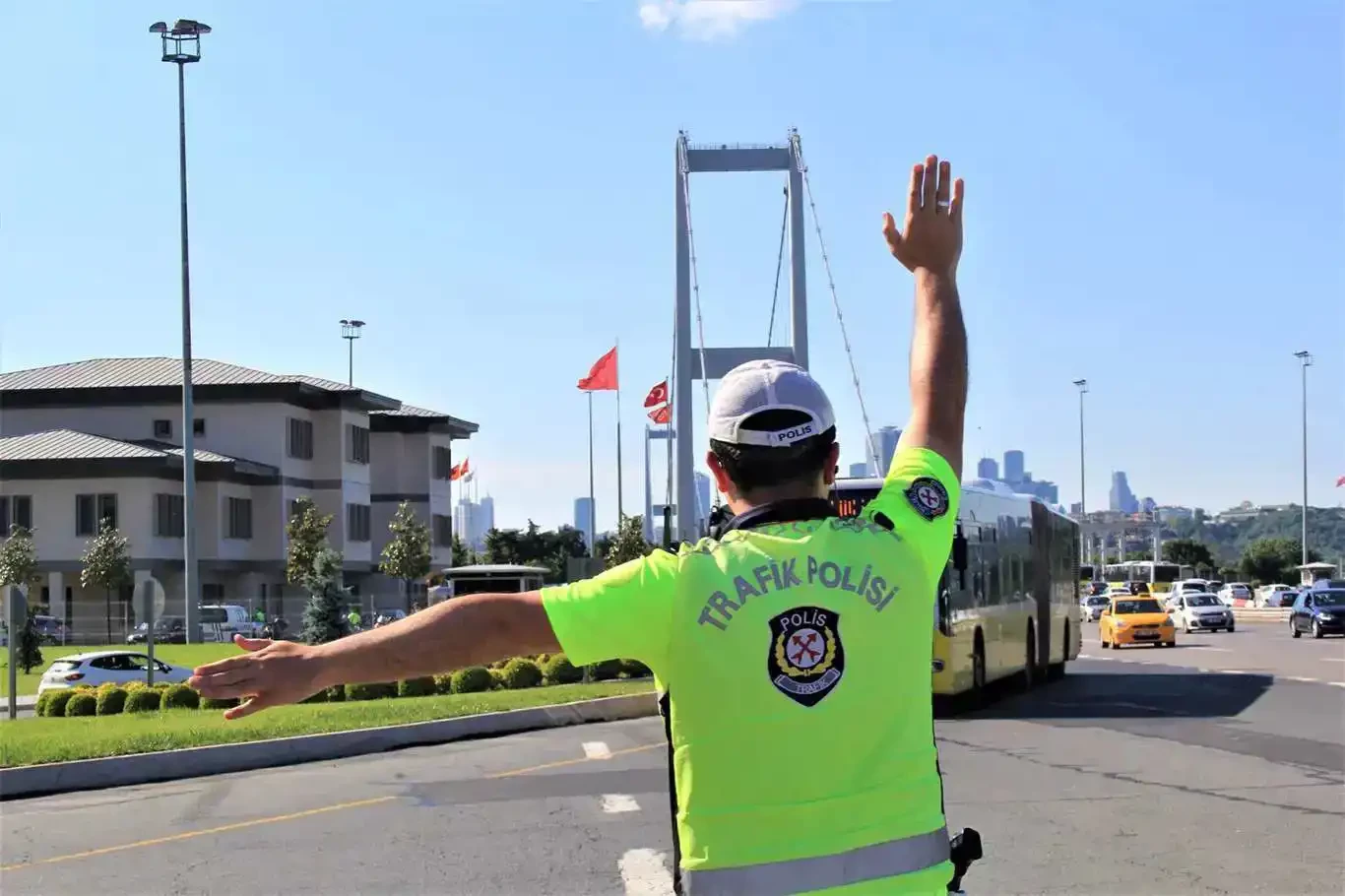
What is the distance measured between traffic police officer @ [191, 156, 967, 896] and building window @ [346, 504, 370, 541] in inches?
2736

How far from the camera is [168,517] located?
62312 mm

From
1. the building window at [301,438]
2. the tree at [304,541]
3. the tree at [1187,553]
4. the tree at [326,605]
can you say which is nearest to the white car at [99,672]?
the tree at [326,605]

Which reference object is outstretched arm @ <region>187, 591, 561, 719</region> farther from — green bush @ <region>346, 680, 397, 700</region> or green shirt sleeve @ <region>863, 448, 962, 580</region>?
green bush @ <region>346, 680, 397, 700</region>

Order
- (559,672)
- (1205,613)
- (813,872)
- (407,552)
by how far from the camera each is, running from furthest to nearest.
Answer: (407,552) → (1205,613) → (559,672) → (813,872)

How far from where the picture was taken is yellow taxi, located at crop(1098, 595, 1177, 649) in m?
42.2

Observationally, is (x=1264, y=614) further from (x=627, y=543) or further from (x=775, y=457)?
(x=775, y=457)

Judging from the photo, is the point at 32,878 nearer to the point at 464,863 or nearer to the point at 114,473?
the point at 464,863

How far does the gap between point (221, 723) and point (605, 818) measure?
9.09m

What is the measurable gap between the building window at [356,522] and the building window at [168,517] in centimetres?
932

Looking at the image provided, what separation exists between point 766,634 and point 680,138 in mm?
68100

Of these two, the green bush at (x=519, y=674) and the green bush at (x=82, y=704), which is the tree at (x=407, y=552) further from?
→ the green bush at (x=82, y=704)

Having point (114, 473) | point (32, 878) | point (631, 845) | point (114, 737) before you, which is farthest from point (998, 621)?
point (114, 473)

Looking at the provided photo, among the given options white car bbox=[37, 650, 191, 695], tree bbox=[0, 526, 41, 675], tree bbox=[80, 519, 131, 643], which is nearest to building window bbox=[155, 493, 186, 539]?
tree bbox=[80, 519, 131, 643]

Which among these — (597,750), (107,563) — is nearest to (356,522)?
(107,563)
